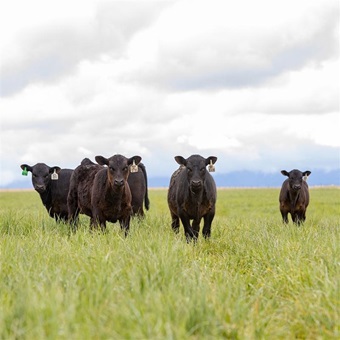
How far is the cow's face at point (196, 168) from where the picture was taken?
10383 millimetres

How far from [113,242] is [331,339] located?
4.24 metres

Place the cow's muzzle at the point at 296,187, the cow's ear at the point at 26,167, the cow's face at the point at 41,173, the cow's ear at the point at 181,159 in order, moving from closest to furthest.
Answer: the cow's ear at the point at 181,159
the cow's face at the point at 41,173
the cow's ear at the point at 26,167
the cow's muzzle at the point at 296,187

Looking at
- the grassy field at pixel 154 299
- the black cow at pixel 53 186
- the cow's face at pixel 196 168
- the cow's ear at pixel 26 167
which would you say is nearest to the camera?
the grassy field at pixel 154 299

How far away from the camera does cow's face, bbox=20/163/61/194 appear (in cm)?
1354

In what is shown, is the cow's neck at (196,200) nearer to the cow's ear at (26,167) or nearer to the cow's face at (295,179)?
the cow's face at (295,179)

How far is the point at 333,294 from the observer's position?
16.3ft

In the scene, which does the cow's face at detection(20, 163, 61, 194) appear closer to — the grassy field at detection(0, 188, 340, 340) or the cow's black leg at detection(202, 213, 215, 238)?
the cow's black leg at detection(202, 213, 215, 238)

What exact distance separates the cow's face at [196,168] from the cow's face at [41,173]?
449cm

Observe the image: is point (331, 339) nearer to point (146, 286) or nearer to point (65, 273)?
point (146, 286)

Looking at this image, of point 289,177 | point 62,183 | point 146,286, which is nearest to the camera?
point 146,286

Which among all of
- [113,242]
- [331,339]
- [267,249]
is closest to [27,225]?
[113,242]

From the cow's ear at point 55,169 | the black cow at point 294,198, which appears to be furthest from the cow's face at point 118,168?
the black cow at point 294,198

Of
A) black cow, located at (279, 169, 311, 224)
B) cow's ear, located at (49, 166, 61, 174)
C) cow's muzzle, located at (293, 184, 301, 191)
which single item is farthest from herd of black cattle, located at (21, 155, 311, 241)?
black cow, located at (279, 169, 311, 224)

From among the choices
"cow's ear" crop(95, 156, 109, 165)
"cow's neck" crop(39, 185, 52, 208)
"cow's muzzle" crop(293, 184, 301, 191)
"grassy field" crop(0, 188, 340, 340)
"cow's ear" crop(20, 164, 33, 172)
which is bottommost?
"grassy field" crop(0, 188, 340, 340)
